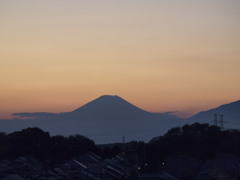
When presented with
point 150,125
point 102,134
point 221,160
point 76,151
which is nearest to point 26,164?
point 76,151

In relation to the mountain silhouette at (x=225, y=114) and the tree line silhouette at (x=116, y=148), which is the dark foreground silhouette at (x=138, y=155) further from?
the mountain silhouette at (x=225, y=114)

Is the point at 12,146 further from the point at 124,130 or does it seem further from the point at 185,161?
the point at 124,130

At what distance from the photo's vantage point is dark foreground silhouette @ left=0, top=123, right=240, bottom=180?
30484 millimetres

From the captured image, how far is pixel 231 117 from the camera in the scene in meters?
172

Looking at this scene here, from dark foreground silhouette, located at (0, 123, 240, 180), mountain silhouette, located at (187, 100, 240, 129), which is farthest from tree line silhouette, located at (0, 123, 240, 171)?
mountain silhouette, located at (187, 100, 240, 129)

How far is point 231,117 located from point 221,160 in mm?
141206

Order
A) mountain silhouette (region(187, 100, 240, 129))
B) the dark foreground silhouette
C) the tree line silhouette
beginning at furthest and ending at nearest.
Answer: mountain silhouette (region(187, 100, 240, 129)), the tree line silhouette, the dark foreground silhouette

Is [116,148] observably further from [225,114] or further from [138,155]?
[225,114]

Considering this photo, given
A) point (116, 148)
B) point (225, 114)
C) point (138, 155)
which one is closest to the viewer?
point (138, 155)

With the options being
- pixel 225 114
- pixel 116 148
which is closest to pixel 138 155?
pixel 116 148

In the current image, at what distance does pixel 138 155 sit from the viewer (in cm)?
3628

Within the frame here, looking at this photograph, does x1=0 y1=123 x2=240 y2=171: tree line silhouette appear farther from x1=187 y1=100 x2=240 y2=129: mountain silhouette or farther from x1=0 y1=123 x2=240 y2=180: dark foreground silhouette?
x1=187 y1=100 x2=240 y2=129: mountain silhouette

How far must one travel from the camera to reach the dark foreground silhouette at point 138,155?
1200 inches

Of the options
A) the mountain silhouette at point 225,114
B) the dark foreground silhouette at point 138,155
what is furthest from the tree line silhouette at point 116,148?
the mountain silhouette at point 225,114
